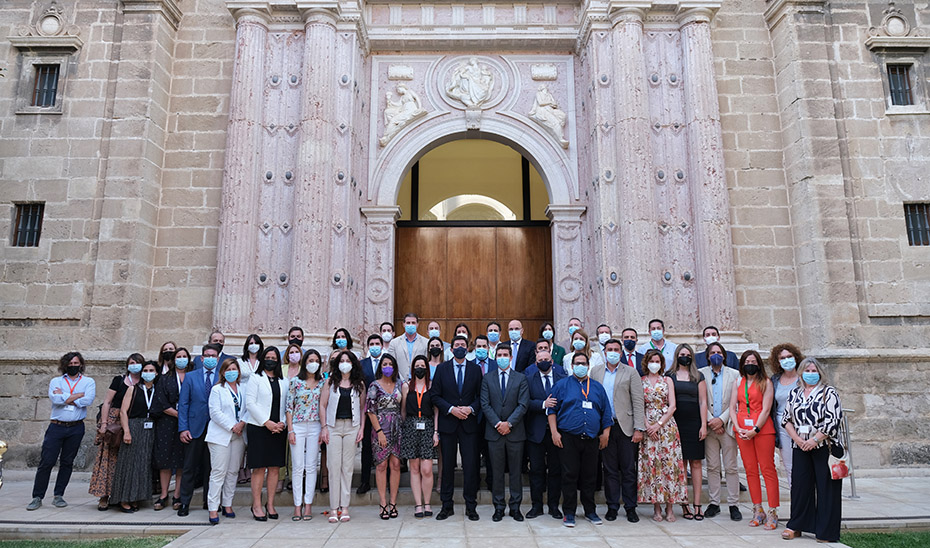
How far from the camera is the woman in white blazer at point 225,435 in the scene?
7199mm

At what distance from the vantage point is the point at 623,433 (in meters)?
7.16

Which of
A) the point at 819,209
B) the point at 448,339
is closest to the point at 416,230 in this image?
the point at 448,339

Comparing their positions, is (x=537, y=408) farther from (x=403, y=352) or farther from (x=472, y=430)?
(x=403, y=352)

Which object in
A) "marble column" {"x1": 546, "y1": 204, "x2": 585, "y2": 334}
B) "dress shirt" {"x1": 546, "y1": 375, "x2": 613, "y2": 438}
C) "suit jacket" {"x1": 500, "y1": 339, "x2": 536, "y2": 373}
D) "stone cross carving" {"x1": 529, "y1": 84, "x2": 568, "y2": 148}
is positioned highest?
"stone cross carving" {"x1": 529, "y1": 84, "x2": 568, "y2": 148}

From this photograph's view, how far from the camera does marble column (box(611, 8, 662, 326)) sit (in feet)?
34.4

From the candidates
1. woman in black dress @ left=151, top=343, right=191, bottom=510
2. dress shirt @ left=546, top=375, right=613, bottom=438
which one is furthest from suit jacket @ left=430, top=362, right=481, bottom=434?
woman in black dress @ left=151, top=343, right=191, bottom=510

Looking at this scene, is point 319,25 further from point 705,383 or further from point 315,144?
point 705,383

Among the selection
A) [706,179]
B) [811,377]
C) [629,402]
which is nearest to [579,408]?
[629,402]

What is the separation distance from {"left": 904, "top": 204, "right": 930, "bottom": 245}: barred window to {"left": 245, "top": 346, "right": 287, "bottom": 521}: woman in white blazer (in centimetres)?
1066

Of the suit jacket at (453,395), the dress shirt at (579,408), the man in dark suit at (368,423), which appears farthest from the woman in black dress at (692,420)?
the man in dark suit at (368,423)

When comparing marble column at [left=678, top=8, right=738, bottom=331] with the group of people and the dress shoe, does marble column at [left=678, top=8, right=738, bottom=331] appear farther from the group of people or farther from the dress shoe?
the dress shoe

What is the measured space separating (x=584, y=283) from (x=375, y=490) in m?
5.46

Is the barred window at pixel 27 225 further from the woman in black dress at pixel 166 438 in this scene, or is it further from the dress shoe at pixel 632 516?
the dress shoe at pixel 632 516

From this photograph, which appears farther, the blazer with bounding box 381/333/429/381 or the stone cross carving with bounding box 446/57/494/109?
the stone cross carving with bounding box 446/57/494/109
